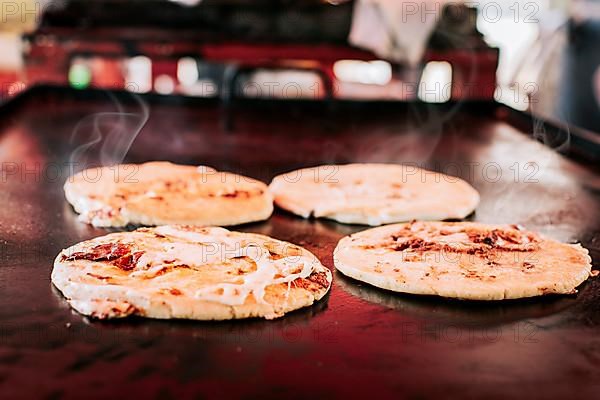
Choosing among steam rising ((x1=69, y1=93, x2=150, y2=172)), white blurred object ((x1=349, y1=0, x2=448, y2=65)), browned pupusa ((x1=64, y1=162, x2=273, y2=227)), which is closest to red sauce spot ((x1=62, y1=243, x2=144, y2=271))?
browned pupusa ((x1=64, y1=162, x2=273, y2=227))

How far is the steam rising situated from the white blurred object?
257cm

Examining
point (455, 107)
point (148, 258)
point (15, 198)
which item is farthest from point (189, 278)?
point (455, 107)

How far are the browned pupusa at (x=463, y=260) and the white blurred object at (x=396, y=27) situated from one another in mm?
4152

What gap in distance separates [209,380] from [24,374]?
1.09ft

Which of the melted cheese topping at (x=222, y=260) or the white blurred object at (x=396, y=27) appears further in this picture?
the white blurred object at (x=396, y=27)

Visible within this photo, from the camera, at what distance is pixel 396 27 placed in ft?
20.7

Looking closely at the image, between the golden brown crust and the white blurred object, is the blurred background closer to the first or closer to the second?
the white blurred object

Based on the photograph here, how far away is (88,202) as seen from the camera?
8.04 feet

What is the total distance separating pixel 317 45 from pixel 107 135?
317cm

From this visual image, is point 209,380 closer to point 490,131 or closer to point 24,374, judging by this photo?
point 24,374

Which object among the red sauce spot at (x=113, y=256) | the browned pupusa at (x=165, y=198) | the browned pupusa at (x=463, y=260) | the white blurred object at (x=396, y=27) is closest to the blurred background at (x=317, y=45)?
the white blurred object at (x=396, y=27)

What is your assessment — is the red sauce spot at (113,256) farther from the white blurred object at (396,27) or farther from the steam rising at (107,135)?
the white blurred object at (396,27)

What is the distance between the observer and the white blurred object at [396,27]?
20.5 feet

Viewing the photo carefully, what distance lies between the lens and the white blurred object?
625 centimetres
